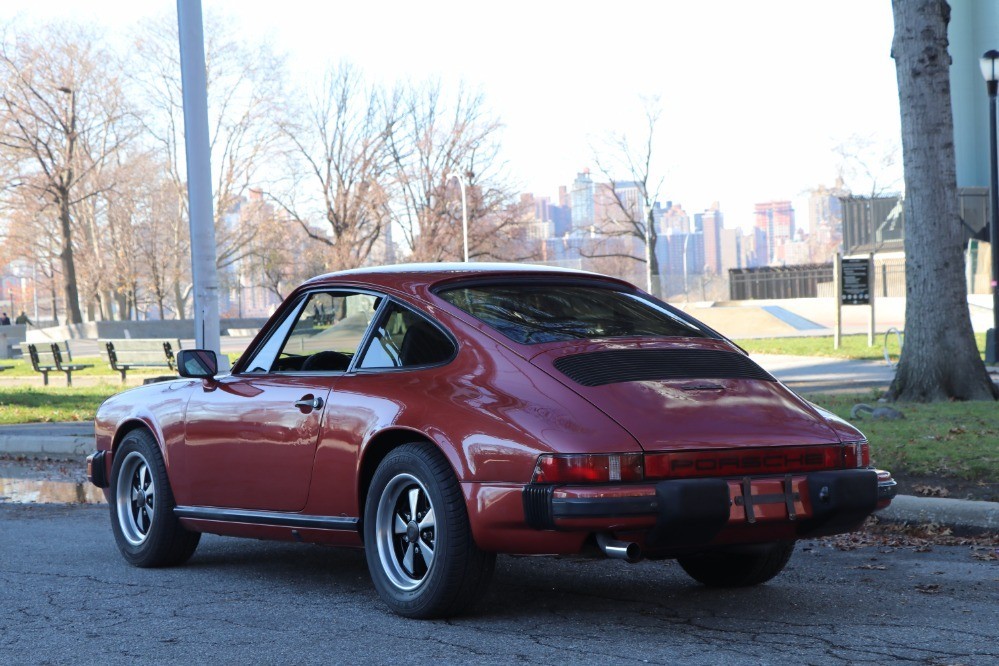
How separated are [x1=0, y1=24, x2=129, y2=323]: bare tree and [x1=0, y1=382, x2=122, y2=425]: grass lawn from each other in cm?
3270

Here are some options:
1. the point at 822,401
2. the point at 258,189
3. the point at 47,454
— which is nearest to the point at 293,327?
the point at 47,454

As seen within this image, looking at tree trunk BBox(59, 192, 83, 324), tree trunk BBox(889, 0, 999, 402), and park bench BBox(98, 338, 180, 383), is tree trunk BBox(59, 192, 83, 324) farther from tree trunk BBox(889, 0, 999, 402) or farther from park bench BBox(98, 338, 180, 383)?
tree trunk BBox(889, 0, 999, 402)

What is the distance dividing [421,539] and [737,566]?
1496 mm

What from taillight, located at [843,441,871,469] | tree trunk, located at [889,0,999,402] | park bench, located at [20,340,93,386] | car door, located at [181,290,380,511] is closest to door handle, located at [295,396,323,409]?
car door, located at [181,290,380,511]

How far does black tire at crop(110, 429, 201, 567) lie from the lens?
6.34 metres

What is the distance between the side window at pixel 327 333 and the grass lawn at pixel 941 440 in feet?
13.7

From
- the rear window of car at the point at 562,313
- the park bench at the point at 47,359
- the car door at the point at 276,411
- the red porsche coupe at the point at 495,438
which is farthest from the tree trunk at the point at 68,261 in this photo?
the rear window of car at the point at 562,313

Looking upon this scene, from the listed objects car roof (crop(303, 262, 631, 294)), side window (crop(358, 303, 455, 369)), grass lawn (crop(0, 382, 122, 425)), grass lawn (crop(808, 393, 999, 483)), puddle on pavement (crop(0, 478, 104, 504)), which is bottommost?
puddle on pavement (crop(0, 478, 104, 504))

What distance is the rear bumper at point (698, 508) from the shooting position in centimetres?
426

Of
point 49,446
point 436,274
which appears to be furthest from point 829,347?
point 436,274

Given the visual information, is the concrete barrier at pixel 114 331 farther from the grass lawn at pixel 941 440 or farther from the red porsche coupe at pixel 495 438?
the red porsche coupe at pixel 495 438

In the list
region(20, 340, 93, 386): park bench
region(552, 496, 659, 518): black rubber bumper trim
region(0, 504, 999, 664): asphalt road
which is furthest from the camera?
region(20, 340, 93, 386): park bench

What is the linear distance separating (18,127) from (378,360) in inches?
1994

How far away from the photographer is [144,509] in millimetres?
6598
